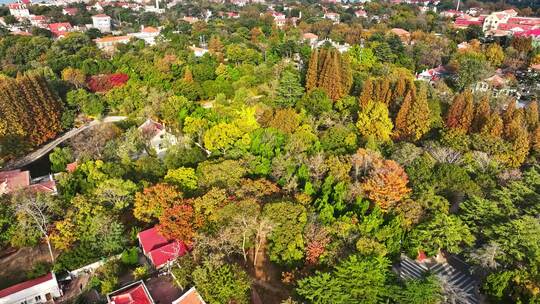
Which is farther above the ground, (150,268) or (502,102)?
(502,102)

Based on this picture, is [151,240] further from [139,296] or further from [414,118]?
[414,118]

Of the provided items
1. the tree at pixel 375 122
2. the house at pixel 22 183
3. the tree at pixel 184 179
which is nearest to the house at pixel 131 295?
the tree at pixel 184 179

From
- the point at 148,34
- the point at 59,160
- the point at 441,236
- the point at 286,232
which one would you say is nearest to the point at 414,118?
the point at 441,236

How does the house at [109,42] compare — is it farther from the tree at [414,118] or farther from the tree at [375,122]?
the tree at [414,118]

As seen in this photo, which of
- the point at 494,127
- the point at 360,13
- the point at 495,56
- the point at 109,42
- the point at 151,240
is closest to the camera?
the point at 151,240

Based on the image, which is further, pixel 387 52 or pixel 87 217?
pixel 387 52

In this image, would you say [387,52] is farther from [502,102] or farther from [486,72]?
[502,102]

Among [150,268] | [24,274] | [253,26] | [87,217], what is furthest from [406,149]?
[253,26]
